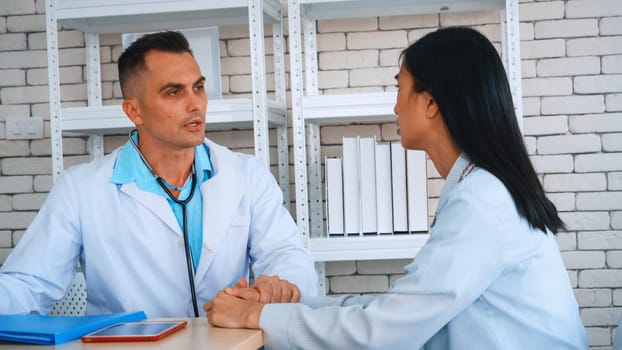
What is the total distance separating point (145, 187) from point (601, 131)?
183cm

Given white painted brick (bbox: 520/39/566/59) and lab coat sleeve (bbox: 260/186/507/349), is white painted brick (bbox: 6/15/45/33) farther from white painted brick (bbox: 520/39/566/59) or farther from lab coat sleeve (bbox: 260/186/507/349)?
lab coat sleeve (bbox: 260/186/507/349)

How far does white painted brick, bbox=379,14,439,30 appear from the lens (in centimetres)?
289

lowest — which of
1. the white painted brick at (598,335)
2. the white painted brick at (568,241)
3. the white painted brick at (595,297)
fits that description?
the white painted brick at (598,335)

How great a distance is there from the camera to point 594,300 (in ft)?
9.29

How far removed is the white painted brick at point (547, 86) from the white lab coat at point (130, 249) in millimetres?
1409

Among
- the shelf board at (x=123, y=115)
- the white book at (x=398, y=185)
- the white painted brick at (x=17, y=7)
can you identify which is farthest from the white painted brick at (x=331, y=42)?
the white painted brick at (x=17, y=7)

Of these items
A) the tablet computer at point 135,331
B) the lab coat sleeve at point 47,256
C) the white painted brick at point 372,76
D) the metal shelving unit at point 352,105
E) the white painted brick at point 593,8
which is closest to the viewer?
the tablet computer at point 135,331

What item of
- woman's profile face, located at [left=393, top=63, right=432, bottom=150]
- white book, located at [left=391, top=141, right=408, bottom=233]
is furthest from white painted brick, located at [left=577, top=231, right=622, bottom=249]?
woman's profile face, located at [left=393, top=63, right=432, bottom=150]

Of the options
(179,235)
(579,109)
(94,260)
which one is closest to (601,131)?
(579,109)

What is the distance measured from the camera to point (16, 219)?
10.1 feet

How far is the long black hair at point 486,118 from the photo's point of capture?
49.4 inches

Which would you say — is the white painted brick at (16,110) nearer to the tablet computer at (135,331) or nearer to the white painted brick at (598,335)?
the tablet computer at (135,331)

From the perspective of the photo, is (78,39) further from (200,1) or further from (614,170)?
(614,170)

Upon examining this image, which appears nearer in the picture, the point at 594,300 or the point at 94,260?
the point at 94,260
